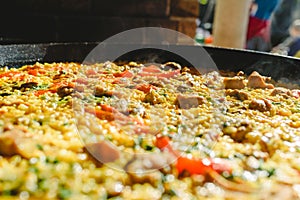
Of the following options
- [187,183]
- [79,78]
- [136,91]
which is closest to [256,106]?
[136,91]

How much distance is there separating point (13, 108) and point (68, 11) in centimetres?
315

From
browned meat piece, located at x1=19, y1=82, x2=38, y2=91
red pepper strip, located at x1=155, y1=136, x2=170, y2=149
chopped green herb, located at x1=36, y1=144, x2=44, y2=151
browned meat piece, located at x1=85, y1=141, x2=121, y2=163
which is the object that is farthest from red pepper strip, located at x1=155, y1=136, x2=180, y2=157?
browned meat piece, located at x1=19, y1=82, x2=38, y2=91

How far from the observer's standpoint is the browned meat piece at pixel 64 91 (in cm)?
279

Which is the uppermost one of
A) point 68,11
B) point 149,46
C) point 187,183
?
point 68,11

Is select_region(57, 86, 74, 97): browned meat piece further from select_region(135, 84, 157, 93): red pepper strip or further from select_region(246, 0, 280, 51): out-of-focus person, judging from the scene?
select_region(246, 0, 280, 51): out-of-focus person

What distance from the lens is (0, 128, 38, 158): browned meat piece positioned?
5.95 ft

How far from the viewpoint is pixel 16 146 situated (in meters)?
1.82

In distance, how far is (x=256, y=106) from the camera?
109 inches

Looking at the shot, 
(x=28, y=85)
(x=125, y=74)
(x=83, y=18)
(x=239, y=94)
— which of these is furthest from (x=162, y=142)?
(x=83, y=18)

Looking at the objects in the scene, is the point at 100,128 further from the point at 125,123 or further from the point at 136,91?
A: the point at 136,91

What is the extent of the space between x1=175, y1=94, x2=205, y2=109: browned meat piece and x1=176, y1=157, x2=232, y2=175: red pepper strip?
0.89 meters

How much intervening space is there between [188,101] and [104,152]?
110 centimetres

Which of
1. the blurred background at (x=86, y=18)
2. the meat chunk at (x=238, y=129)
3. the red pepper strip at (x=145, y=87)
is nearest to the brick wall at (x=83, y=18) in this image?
the blurred background at (x=86, y=18)

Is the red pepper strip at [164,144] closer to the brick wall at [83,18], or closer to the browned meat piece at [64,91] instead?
the browned meat piece at [64,91]
